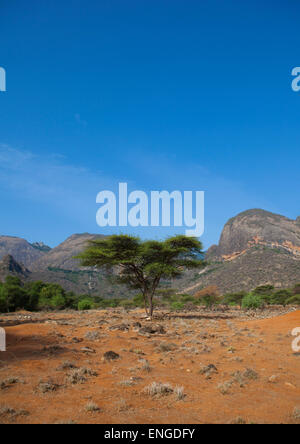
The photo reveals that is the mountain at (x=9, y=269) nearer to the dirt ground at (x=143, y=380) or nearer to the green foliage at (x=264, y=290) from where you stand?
the green foliage at (x=264, y=290)

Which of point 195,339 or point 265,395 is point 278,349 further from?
point 265,395

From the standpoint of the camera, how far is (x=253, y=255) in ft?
346

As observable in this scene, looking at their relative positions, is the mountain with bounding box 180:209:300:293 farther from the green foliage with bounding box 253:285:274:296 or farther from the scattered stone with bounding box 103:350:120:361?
the scattered stone with bounding box 103:350:120:361

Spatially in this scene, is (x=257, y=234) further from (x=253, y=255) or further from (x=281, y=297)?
(x=281, y=297)

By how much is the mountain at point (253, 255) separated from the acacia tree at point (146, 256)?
25.7 feet

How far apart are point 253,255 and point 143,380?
10383cm

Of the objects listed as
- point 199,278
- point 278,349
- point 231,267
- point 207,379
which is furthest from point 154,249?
point 199,278

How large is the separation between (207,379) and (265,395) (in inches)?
81.3

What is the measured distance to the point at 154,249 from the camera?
28.6 meters

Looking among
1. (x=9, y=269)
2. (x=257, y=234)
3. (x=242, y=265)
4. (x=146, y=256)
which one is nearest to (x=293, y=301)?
(x=146, y=256)

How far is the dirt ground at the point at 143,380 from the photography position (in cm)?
629

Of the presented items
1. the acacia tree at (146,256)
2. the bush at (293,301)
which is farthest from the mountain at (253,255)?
the bush at (293,301)

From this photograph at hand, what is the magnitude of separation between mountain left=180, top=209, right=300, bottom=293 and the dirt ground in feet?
78.0
